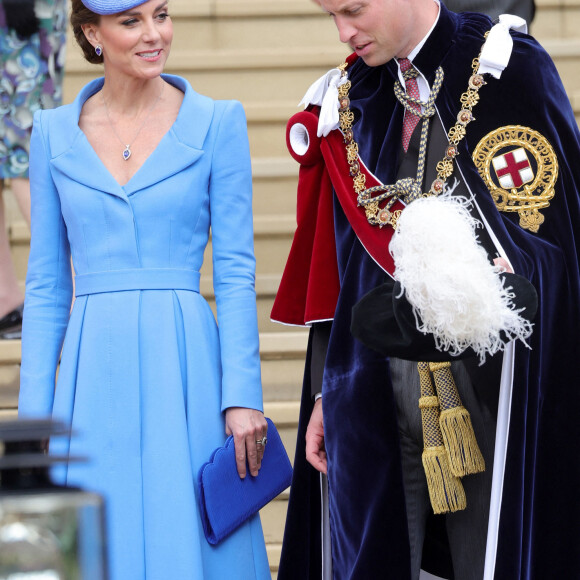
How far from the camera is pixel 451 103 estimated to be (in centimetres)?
257

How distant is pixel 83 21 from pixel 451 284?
1255mm

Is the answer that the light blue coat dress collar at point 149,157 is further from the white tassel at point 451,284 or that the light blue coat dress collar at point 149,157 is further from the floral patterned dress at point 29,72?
the floral patterned dress at point 29,72

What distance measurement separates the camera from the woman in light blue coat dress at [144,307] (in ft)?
8.60

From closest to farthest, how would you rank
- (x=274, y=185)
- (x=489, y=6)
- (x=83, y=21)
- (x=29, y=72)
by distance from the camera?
(x=83, y=21) → (x=489, y=6) → (x=29, y=72) → (x=274, y=185)

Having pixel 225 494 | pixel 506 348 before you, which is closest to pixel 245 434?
pixel 225 494

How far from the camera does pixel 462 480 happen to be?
8.36 ft

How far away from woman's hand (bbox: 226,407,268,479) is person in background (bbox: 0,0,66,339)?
2039mm

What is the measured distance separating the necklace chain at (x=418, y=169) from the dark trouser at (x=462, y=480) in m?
0.35

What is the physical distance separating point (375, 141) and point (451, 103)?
21 centimetres

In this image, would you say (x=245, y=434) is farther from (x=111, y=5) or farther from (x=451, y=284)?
(x=111, y=5)

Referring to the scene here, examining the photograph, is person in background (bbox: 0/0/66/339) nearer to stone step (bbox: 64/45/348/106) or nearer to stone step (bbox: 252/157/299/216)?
stone step (bbox: 252/157/299/216)

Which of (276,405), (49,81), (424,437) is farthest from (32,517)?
(49,81)

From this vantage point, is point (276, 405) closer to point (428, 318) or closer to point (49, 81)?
point (49, 81)

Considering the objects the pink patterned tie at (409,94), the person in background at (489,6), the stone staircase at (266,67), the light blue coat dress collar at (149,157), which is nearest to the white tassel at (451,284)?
the pink patterned tie at (409,94)
